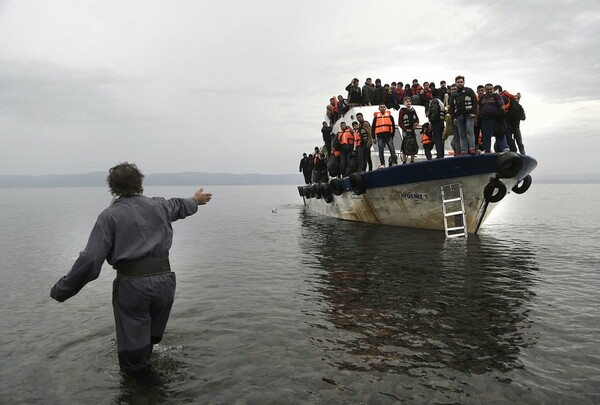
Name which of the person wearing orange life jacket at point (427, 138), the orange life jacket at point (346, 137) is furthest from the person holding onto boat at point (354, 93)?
the person wearing orange life jacket at point (427, 138)

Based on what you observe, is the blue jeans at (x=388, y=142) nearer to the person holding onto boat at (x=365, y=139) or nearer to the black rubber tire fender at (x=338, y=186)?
the person holding onto boat at (x=365, y=139)

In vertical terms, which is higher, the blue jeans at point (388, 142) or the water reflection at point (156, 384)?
the blue jeans at point (388, 142)

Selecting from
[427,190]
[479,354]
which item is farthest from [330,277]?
[427,190]

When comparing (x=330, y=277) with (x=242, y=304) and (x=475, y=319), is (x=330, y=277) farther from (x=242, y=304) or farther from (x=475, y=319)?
(x=475, y=319)

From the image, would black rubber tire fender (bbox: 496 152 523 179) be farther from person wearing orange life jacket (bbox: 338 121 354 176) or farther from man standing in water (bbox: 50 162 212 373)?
man standing in water (bbox: 50 162 212 373)

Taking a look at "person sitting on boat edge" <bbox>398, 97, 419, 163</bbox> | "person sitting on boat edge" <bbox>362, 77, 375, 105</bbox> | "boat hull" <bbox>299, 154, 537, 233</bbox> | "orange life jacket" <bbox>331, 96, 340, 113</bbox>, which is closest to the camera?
"boat hull" <bbox>299, 154, 537, 233</bbox>

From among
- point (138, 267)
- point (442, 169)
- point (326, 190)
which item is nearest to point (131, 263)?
point (138, 267)

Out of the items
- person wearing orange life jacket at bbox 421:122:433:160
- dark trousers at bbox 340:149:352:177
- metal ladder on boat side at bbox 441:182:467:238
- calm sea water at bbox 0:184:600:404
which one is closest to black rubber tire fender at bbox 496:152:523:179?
metal ladder on boat side at bbox 441:182:467:238

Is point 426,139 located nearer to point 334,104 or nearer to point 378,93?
point 378,93

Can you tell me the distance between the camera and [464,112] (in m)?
11.2

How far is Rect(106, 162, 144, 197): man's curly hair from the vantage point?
3.65 meters

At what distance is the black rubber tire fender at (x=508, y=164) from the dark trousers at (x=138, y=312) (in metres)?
10.3

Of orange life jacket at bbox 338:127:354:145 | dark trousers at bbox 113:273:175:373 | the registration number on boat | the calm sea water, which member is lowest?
the calm sea water

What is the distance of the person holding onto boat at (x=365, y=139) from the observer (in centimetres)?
1503
